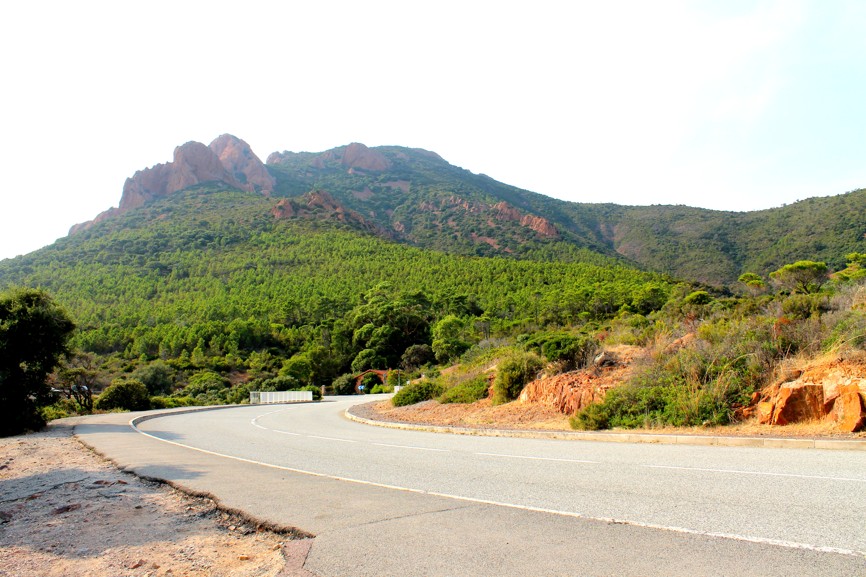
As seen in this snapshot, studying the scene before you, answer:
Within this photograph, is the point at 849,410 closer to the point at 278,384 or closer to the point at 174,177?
the point at 278,384

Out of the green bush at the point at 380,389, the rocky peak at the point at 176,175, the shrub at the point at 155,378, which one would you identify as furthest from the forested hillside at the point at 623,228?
the shrub at the point at 155,378

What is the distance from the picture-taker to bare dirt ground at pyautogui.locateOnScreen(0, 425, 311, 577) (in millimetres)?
4340

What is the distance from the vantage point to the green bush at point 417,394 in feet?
80.1

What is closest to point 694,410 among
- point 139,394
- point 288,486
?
point 288,486

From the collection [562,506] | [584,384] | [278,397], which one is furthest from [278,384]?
[562,506]

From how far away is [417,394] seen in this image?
973 inches

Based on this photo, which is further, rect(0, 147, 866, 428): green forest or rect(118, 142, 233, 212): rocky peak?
rect(118, 142, 233, 212): rocky peak

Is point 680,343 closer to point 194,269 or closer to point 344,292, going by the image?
point 344,292

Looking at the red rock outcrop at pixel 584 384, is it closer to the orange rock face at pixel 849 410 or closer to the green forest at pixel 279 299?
the orange rock face at pixel 849 410

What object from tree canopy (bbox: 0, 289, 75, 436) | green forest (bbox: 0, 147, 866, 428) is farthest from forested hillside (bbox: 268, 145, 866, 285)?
tree canopy (bbox: 0, 289, 75, 436)

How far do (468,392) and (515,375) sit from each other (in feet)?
8.55

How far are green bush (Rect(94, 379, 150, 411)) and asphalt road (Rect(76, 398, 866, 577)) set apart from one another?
21.9 metres

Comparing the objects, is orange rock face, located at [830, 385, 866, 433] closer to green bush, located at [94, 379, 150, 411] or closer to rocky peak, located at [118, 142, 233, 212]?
green bush, located at [94, 379, 150, 411]

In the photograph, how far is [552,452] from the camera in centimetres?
1028
